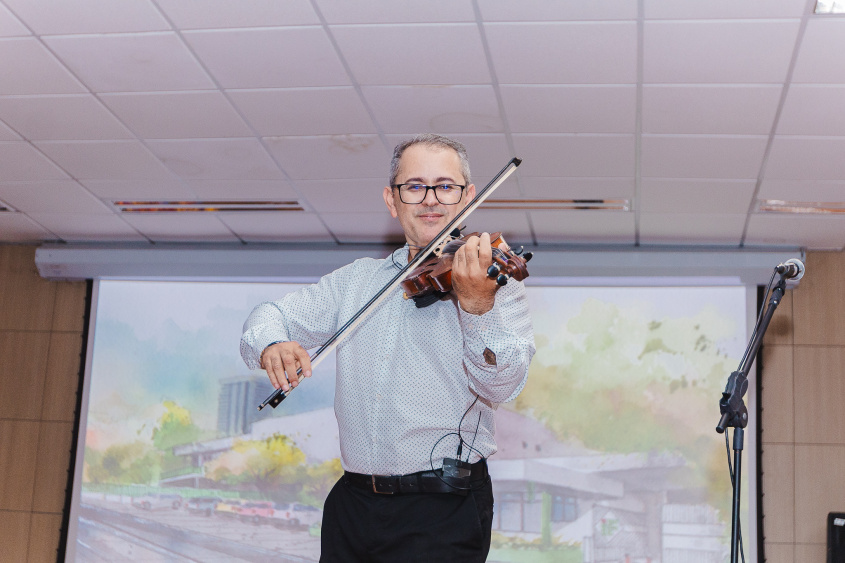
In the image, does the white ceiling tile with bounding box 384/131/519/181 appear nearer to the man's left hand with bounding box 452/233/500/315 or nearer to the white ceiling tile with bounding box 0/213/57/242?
the man's left hand with bounding box 452/233/500/315

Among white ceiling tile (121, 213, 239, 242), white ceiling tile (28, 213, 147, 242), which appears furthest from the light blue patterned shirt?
white ceiling tile (28, 213, 147, 242)

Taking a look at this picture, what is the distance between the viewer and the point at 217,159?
4.52 metres

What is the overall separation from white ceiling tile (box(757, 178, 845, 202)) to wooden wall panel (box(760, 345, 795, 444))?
3.93 ft

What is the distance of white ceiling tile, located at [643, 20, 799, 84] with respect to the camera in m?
3.13

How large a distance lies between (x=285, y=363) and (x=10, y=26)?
2508 millimetres

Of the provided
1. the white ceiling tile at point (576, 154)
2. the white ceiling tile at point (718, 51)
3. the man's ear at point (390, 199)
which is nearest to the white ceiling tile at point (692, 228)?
the white ceiling tile at point (576, 154)

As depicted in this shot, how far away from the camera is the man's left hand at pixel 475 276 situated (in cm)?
134

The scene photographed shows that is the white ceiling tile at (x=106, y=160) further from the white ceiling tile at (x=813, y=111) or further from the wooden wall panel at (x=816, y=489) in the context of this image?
the wooden wall panel at (x=816, y=489)

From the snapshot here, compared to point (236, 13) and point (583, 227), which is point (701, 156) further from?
point (236, 13)

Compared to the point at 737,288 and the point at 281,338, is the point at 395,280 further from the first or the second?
the point at 737,288

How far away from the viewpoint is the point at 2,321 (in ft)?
20.6

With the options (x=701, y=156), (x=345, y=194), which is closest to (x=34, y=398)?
(x=345, y=194)

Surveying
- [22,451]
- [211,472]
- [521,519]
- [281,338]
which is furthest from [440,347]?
[22,451]

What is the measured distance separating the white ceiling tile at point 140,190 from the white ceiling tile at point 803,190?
Answer: 3.06m
